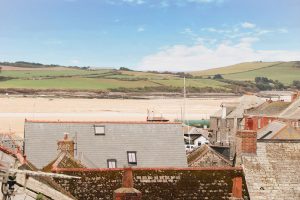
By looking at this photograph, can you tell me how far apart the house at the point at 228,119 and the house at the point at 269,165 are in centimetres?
5240

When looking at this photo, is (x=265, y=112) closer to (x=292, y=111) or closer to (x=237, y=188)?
(x=292, y=111)

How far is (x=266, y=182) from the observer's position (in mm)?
26406

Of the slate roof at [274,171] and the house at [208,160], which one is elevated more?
the slate roof at [274,171]

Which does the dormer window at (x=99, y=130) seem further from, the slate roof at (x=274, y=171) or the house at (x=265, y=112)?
the house at (x=265, y=112)

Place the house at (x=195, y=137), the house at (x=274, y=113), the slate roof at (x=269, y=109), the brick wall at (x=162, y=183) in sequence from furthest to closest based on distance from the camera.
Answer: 1. the slate roof at (x=269, y=109)
2. the house at (x=195, y=137)
3. the house at (x=274, y=113)
4. the brick wall at (x=162, y=183)

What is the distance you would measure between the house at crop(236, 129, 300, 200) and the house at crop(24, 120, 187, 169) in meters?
10.4

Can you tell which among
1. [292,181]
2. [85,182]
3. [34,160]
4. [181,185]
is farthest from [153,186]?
[34,160]

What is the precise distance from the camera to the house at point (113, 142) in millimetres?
36319

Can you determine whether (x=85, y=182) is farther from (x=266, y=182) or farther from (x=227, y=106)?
(x=227, y=106)

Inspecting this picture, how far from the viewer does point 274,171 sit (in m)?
26.9

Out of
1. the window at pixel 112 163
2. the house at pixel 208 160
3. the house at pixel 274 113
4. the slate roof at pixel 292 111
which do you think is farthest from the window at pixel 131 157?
the slate roof at pixel 292 111

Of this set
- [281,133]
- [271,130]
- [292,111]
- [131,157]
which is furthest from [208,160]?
[292,111]

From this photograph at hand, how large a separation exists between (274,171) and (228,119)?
58.4m

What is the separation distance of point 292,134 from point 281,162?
2351 centimetres
